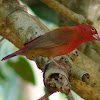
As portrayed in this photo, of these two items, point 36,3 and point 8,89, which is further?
point 36,3

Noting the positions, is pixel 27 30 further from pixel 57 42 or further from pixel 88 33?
pixel 88 33

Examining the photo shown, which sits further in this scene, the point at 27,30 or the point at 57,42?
the point at 57,42

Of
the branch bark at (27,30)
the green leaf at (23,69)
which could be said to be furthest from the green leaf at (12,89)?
the branch bark at (27,30)

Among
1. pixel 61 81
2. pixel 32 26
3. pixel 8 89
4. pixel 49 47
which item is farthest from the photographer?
pixel 8 89

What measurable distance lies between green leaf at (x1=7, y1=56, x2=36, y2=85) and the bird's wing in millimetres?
1223

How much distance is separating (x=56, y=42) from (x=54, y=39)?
0.05 meters

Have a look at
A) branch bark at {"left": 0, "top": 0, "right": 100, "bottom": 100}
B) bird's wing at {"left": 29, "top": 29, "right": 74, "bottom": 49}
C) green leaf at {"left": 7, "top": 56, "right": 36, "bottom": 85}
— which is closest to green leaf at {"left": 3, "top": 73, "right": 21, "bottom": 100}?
green leaf at {"left": 7, "top": 56, "right": 36, "bottom": 85}

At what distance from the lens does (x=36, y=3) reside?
475cm

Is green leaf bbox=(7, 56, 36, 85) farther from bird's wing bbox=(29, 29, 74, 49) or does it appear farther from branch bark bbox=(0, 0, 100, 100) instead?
bird's wing bbox=(29, 29, 74, 49)

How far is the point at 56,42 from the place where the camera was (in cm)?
276

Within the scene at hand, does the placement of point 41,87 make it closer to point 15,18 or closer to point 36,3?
point 36,3

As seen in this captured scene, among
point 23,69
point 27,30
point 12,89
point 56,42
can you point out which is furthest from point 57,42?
point 12,89

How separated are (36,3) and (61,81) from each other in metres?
3.09

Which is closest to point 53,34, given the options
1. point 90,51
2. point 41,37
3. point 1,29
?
point 41,37
